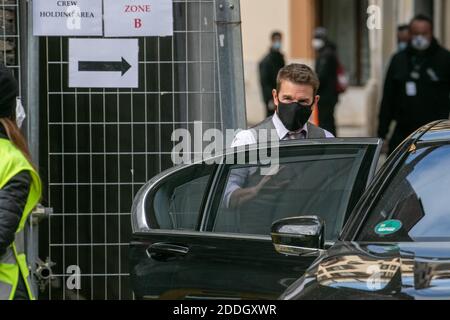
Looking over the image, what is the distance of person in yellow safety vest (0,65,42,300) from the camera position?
5098 mm

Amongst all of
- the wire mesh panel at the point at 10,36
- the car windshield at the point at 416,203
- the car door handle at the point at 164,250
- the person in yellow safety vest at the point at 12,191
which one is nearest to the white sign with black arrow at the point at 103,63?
the wire mesh panel at the point at 10,36

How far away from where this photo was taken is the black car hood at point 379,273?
4352mm

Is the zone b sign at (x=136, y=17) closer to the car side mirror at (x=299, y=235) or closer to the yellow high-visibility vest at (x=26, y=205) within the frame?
the yellow high-visibility vest at (x=26, y=205)

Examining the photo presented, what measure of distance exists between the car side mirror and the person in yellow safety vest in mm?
1059

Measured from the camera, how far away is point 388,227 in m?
5.22

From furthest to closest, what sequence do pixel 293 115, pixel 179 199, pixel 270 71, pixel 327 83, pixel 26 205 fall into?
pixel 270 71, pixel 327 83, pixel 293 115, pixel 179 199, pixel 26 205

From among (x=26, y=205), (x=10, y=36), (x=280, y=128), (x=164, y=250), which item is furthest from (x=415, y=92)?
(x=26, y=205)

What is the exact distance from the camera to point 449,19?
75.9ft

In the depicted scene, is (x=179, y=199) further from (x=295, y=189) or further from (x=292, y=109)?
(x=292, y=109)

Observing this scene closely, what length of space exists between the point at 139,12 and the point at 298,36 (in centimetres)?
1560

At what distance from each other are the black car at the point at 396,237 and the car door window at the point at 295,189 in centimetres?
36

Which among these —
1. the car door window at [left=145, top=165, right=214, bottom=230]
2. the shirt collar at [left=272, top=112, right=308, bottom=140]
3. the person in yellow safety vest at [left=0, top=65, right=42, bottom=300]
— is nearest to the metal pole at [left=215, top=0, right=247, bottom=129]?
the shirt collar at [left=272, top=112, right=308, bottom=140]

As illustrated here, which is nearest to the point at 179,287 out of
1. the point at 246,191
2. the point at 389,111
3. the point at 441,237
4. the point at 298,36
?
the point at 246,191

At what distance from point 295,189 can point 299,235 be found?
3.00 feet
